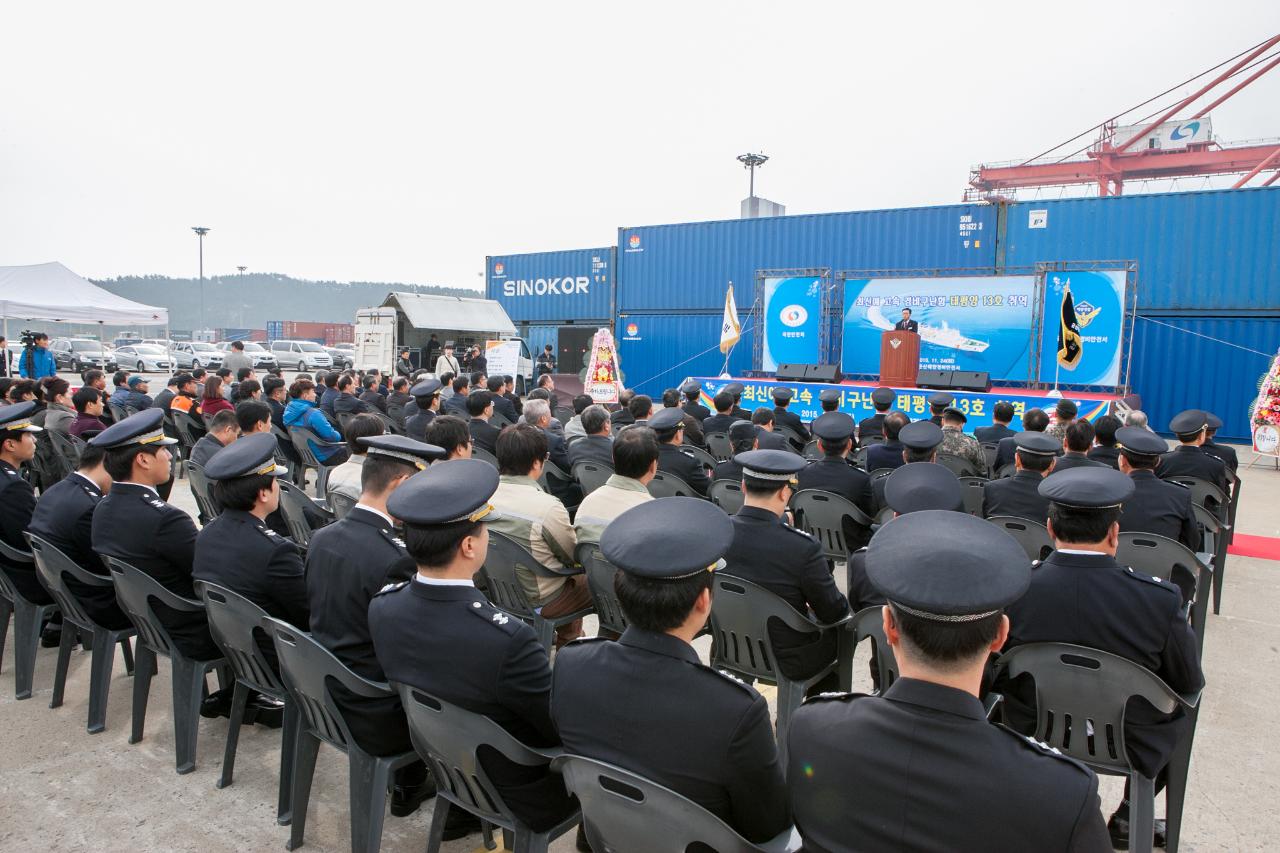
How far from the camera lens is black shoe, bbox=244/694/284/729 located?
3400 millimetres

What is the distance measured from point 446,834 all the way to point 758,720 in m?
1.62

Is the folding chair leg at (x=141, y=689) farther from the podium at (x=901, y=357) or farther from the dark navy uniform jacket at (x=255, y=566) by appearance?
the podium at (x=901, y=357)

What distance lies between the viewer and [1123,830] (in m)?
2.69

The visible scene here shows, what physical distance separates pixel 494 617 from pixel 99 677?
245cm

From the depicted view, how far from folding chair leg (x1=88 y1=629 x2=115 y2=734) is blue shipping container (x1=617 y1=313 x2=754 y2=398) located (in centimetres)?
1731

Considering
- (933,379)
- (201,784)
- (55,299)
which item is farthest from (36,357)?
(933,379)

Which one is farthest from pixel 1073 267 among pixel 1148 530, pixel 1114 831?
pixel 1114 831

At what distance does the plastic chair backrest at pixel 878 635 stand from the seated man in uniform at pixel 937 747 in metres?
1.21

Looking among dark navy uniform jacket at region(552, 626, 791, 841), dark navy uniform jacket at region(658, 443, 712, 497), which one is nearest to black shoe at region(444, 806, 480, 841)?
dark navy uniform jacket at region(552, 626, 791, 841)

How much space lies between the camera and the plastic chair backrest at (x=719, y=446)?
726 cm

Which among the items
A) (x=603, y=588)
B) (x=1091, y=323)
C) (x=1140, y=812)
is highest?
(x=1091, y=323)

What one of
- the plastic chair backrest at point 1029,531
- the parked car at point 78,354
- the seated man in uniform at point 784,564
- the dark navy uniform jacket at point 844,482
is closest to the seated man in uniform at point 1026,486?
the plastic chair backrest at point 1029,531

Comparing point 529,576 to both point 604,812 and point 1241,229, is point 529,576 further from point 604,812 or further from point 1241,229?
point 1241,229

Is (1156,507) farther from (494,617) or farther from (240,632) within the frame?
(240,632)
